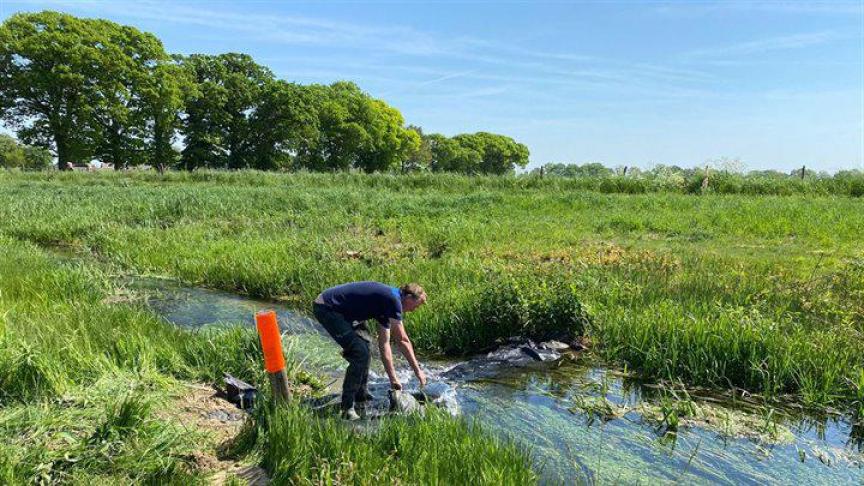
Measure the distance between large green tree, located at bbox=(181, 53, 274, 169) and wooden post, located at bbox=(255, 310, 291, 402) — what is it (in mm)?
54811

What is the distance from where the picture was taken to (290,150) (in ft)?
202

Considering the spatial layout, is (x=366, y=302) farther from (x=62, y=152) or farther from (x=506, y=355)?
(x=62, y=152)

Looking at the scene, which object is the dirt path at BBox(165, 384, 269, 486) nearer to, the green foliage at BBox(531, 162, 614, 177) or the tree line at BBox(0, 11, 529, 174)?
the green foliage at BBox(531, 162, 614, 177)

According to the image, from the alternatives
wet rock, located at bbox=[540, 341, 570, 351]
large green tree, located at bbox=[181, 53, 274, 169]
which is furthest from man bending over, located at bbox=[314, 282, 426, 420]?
large green tree, located at bbox=[181, 53, 274, 169]

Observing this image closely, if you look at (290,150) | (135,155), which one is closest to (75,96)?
(135,155)

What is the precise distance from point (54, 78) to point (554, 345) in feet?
166

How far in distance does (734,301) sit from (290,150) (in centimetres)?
5755

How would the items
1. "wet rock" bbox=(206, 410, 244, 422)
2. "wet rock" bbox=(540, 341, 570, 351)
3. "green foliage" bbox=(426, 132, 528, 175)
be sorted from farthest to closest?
"green foliage" bbox=(426, 132, 528, 175) → "wet rock" bbox=(540, 341, 570, 351) → "wet rock" bbox=(206, 410, 244, 422)

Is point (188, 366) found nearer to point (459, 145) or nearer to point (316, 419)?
point (316, 419)

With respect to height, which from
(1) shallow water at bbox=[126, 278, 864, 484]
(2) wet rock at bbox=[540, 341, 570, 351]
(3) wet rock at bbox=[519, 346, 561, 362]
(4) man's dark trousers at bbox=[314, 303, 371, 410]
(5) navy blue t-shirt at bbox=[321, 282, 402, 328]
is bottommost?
(1) shallow water at bbox=[126, 278, 864, 484]

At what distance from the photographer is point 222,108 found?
188 ft

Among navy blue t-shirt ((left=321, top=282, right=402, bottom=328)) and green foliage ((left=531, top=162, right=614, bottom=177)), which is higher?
green foliage ((left=531, top=162, right=614, bottom=177))

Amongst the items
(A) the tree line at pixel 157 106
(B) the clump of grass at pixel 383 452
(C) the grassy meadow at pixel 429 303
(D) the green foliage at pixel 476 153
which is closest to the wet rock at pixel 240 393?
(C) the grassy meadow at pixel 429 303

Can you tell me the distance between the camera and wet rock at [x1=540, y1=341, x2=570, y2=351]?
842 cm
